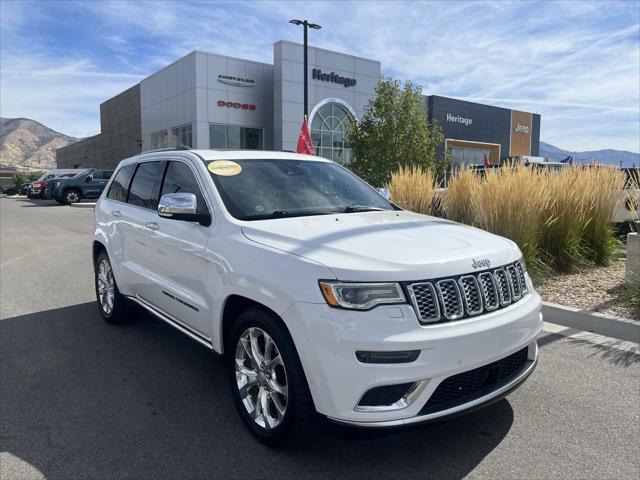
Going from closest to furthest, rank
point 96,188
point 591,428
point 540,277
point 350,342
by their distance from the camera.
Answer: point 350,342 < point 591,428 < point 540,277 < point 96,188

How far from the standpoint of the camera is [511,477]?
9.23 feet

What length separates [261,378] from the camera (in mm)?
3156

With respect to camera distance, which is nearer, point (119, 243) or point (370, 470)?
point (370, 470)

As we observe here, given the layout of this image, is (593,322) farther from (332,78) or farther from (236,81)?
(332,78)

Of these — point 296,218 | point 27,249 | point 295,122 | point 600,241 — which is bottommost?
point 27,249

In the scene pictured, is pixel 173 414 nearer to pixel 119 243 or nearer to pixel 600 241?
pixel 119 243

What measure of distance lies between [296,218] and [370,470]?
167cm

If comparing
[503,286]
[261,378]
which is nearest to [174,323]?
[261,378]

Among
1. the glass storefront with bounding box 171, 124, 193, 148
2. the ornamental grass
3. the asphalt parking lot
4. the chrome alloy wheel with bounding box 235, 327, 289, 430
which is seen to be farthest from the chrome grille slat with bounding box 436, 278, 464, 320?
the glass storefront with bounding box 171, 124, 193, 148

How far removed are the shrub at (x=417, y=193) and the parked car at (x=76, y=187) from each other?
2479 centimetres

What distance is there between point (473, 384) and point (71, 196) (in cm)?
3042

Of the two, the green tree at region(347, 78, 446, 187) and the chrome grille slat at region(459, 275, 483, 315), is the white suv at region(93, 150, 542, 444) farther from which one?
the green tree at region(347, 78, 446, 187)

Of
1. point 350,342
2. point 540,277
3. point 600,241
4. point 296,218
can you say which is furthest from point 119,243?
point 600,241

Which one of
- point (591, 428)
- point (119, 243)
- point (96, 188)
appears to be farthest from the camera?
point (96, 188)
